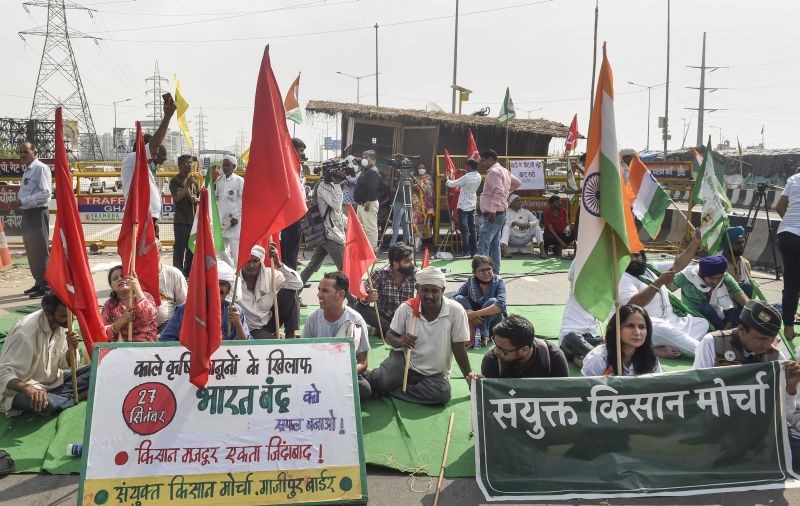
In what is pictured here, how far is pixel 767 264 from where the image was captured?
12.8 m

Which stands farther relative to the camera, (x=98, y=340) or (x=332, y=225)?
(x=332, y=225)

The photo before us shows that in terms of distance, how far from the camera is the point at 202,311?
166 inches

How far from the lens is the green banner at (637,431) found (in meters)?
4.21

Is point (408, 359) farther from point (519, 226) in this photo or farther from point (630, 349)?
point (519, 226)

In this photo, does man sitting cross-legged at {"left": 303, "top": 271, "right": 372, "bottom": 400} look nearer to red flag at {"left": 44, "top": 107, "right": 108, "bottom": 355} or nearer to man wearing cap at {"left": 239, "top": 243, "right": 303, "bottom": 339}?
man wearing cap at {"left": 239, "top": 243, "right": 303, "bottom": 339}

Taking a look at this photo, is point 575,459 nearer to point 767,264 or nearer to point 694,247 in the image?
point 694,247

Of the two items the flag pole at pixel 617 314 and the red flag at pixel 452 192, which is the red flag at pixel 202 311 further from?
the red flag at pixel 452 192

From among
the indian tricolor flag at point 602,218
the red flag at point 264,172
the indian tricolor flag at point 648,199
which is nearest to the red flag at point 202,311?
the red flag at point 264,172

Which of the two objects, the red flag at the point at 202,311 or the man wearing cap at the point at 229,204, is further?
the man wearing cap at the point at 229,204

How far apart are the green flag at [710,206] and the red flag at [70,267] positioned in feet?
19.7

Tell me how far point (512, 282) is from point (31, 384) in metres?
7.74

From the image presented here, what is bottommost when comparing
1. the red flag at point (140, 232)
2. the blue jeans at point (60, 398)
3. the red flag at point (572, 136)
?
the blue jeans at point (60, 398)

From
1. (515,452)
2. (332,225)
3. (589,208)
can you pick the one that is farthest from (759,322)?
(332,225)

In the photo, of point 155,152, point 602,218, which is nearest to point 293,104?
point 155,152
